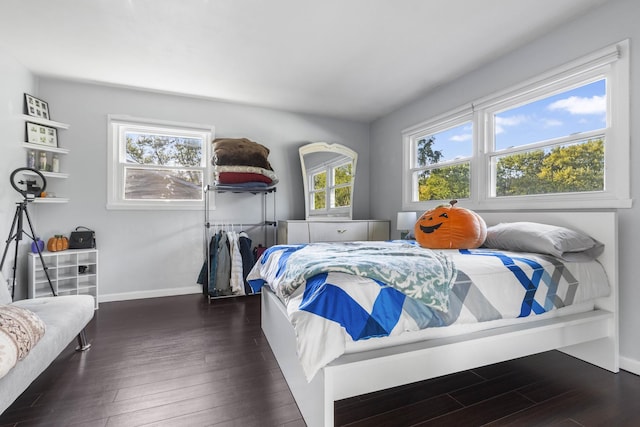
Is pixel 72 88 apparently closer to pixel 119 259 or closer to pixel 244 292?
pixel 119 259

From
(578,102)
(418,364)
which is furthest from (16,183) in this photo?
(578,102)

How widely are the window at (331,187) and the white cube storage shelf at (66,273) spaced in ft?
8.51

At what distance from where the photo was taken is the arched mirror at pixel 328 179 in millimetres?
4203

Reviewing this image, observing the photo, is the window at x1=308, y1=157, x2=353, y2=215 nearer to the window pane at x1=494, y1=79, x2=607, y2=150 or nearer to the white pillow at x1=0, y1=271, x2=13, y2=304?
the window pane at x1=494, y1=79, x2=607, y2=150

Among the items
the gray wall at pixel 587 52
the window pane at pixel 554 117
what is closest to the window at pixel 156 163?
the gray wall at pixel 587 52

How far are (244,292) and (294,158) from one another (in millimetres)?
1914

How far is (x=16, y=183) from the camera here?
2.82 m

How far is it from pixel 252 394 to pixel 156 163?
3.09m

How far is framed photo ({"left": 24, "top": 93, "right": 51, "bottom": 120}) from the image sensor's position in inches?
115

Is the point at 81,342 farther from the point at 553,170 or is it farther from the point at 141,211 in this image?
the point at 553,170

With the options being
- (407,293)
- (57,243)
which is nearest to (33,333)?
(407,293)

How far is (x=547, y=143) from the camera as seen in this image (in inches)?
94.9

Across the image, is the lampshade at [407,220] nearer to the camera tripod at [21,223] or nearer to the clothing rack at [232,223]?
the clothing rack at [232,223]

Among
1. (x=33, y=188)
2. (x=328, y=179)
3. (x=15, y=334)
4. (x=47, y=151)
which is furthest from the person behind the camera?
(x=328, y=179)
